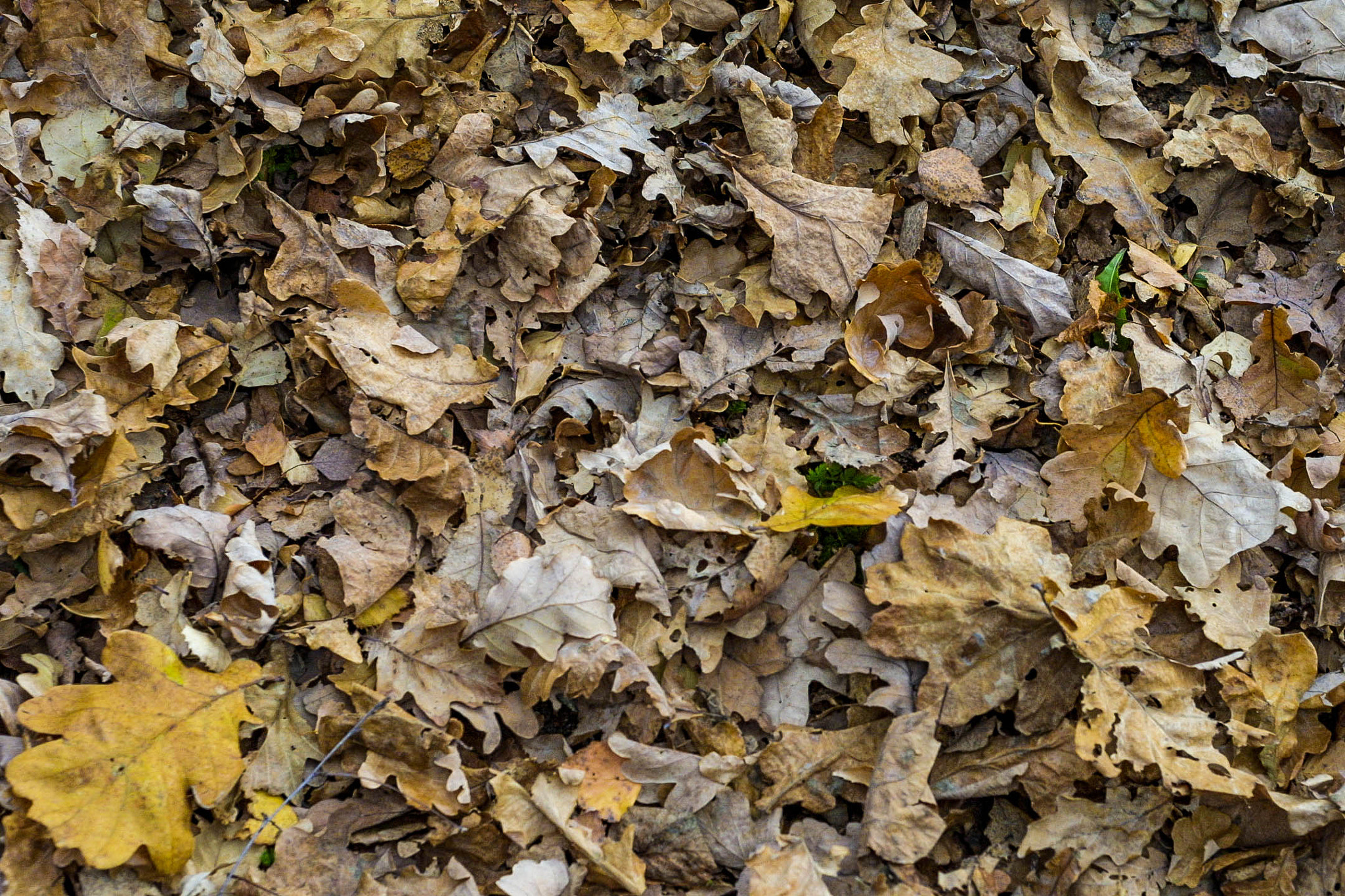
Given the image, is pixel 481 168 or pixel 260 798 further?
pixel 481 168

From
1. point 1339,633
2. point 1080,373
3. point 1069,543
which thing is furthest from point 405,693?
point 1339,633

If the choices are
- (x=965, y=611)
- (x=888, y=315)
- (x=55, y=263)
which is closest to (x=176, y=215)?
(x=55, y=263)

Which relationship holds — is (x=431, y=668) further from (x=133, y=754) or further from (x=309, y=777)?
(x=133, y=754)

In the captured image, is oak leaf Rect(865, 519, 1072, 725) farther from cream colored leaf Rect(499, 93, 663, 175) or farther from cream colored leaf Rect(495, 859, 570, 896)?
cream colored leaf Rect(499, 93, 663, 175)

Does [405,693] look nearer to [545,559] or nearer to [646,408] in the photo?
[545,559]

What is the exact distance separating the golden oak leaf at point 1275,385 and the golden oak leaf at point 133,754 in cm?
301

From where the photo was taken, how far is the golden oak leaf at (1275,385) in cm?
287

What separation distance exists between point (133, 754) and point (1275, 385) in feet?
11.2

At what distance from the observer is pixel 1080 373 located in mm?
2795

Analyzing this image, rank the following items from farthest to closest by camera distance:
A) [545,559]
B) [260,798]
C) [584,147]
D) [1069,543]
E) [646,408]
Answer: [584,147] < [646,408] < [1069,543] < [545,559] < [260,798]

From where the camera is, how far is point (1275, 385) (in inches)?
114

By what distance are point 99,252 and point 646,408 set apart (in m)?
1.73

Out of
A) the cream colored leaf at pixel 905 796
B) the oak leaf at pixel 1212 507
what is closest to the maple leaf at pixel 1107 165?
the oak leaf at pixel 1212 507

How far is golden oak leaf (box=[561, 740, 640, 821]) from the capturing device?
2.21 meters
